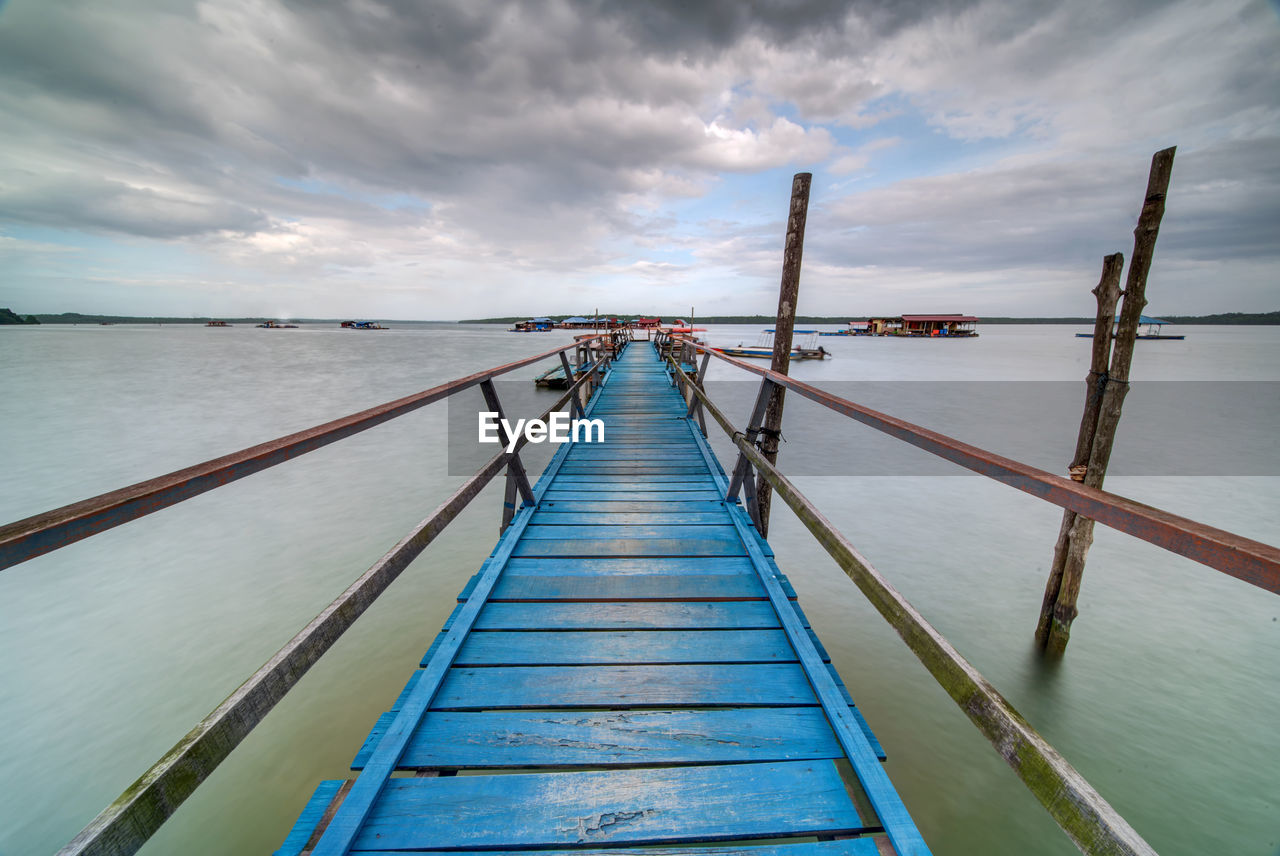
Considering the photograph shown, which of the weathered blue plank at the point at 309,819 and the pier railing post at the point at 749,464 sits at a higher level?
the pier railing post at the point at 749,464

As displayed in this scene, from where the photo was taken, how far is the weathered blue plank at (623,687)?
6.60 feet

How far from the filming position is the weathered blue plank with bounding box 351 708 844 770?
175 cm

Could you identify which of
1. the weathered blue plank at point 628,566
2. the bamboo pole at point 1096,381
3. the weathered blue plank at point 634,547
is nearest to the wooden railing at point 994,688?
the weathered blue plank at point 628,566

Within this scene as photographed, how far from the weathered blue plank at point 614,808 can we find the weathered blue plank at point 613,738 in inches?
2.1

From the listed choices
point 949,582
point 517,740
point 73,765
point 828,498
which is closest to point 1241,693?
point 949,582

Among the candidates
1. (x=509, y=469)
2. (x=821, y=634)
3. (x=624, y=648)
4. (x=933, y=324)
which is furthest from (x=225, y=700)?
(x=933, y=324)

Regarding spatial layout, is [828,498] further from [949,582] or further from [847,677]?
[847,677]

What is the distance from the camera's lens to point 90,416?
16.0 metres

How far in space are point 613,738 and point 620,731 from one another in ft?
0.14

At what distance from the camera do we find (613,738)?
6.05ft

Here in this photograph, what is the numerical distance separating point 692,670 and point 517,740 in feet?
2.71

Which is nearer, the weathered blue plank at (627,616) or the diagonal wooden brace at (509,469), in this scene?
the weathered blue plank at (627,616)

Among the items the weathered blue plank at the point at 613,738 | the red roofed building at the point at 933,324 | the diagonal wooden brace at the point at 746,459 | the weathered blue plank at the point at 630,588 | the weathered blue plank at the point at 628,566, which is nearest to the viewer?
the weathered blue plank at the point at 613,738

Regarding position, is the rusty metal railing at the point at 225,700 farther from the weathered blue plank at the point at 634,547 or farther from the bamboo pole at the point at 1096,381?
the bamboo pole at the point at 1096,381
